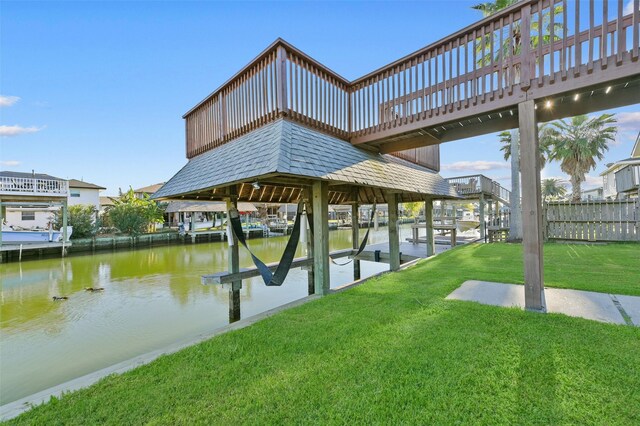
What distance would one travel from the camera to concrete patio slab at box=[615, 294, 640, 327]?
2.99 m

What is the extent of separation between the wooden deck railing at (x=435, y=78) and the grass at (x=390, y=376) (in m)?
2.94

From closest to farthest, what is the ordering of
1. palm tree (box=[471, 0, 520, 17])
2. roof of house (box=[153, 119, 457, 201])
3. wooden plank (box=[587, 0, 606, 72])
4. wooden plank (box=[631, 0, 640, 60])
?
wooden plank (box=[631, 0, 640, 60]) → wooden plank (box=[587, 0, 606, 72]) → roof of house (box=[153, 119, 457, 201]) → palm tree (box=[471, 0, 520, 17])

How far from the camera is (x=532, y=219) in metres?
3.43

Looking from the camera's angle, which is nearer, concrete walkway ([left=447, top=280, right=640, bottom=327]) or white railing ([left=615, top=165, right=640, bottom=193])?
concrete walkway ([left=447, top=280, right=640, bottom=327])

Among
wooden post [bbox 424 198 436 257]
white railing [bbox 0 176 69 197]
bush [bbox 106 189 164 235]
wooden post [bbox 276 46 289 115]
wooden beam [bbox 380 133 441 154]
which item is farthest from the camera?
bush [bbox 106 189 164 235]

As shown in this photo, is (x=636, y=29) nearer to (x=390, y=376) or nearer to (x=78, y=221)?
(x=390, y=376)

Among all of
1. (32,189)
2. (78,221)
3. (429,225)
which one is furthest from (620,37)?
(78,221)

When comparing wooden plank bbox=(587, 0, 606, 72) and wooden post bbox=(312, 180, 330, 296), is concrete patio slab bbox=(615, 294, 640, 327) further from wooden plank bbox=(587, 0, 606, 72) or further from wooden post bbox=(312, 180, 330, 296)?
wooden post bbox=(312, 180, 330, 296)

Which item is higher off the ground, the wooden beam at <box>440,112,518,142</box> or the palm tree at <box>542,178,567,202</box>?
the palm tree at <box>542,178,567,202</box>

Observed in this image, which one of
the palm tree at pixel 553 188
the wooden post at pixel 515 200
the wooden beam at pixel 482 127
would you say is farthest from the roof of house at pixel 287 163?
the palm tree at pixel 553 188

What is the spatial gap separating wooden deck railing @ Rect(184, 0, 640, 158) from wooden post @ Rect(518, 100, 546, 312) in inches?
27.8

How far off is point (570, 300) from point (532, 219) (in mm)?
1305

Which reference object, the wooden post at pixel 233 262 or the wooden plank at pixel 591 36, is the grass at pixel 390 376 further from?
the wooden plank at pixel 591 36

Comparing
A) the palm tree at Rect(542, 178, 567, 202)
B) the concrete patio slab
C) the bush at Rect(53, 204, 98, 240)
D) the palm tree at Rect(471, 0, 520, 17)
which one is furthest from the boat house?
the palm tree at Rect(542, 178, 567, 202)
